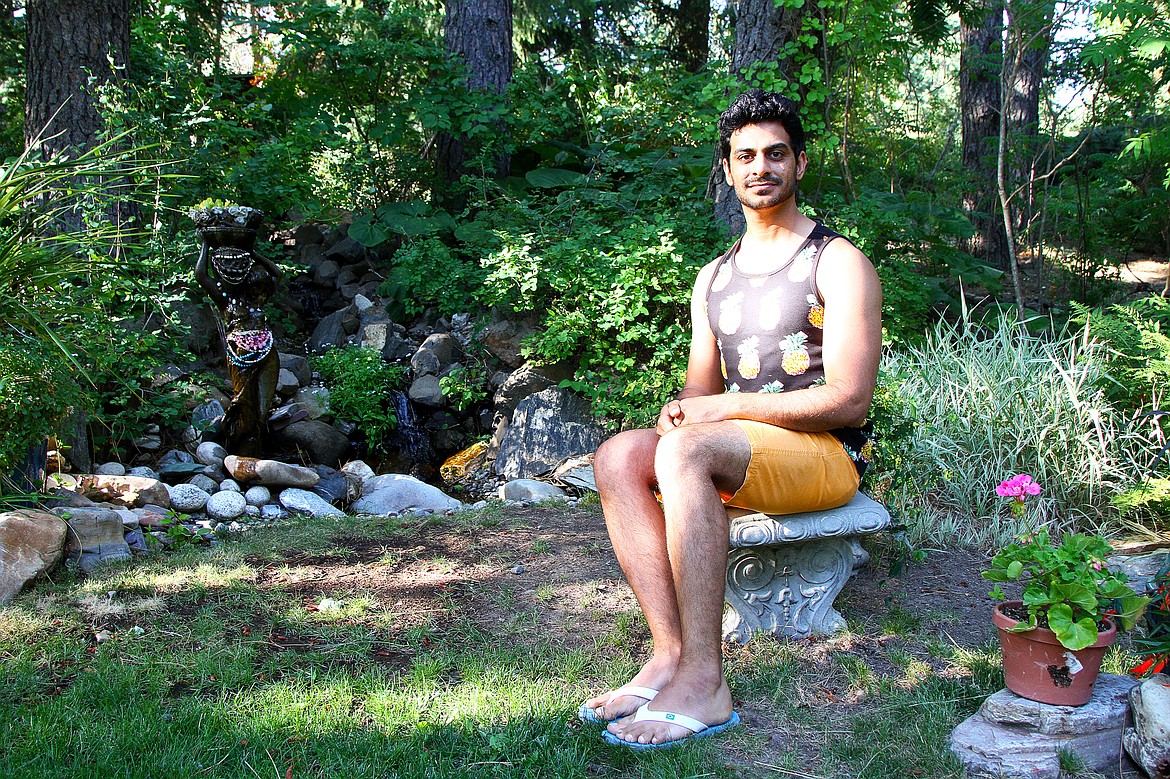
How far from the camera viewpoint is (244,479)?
4.58 meters

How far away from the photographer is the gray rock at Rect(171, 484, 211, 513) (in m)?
4.10

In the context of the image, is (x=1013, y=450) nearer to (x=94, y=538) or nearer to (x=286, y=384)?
(x=94, y=538)

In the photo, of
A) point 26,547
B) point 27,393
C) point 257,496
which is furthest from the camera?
point 257,496

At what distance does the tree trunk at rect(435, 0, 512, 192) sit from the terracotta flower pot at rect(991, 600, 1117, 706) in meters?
6.73

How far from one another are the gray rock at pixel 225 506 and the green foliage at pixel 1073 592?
3519 mm

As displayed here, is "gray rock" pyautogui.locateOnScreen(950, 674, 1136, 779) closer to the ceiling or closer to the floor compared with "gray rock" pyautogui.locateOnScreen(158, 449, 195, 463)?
closer to the floor

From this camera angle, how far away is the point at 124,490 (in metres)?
3.85

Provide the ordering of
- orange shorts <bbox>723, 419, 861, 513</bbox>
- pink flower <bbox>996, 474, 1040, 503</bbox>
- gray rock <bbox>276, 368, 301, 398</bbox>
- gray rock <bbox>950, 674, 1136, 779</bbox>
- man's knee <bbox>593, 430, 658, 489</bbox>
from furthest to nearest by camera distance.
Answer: gray rock <bbox>276, 368, 301, 398</bbox> → pink flower <bbox>996, 474, 1040, 503</bbox> → man's knee <bbox>593, 430, 658, 489</bbox> → orange shorts <bbox>723, 419, 861, 513</bbox> → gray rock <bbox>950, 674, 1136, 779</bbox>

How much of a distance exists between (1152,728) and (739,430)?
1019 mm

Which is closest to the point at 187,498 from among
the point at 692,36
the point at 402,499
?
the point at 402,499

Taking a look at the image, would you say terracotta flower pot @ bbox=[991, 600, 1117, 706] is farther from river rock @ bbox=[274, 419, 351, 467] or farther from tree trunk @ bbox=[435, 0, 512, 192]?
tree trunk @ bbox=[435, 0, 512, 192]

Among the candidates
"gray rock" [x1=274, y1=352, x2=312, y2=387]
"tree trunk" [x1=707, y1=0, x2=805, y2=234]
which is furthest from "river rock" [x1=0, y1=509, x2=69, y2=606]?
"tree trunk" [x1=707, y1=0, x2=805, y2=234]

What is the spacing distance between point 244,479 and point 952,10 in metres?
6.73

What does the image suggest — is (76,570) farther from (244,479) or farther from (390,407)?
(390,407)
